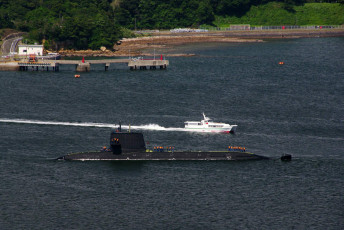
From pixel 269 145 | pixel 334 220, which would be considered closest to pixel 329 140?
pixel 269 145

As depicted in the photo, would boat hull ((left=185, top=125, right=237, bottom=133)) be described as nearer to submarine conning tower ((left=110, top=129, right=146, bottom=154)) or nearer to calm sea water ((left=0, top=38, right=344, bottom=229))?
calm sea water ((left=0, top=38, right=344, bottom=229))

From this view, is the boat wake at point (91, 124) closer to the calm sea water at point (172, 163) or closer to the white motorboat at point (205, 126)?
the calm sea water at point (172, 163)

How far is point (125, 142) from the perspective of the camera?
99.3 metres

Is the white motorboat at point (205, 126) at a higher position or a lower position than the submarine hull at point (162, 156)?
higher

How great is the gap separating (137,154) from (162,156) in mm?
3973

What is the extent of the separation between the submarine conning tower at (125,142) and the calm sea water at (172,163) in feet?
7.74

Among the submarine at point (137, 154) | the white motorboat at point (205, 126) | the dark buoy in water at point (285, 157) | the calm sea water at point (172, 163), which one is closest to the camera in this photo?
the calm sea water at point (172, 163)

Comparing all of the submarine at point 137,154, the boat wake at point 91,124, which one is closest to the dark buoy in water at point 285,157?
Answer: the submarine at point 137,154

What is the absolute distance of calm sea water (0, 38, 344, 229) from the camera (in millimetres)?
79688

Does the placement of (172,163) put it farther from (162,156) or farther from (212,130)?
(212,130)

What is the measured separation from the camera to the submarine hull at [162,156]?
99688 mm

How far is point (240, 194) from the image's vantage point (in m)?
87.1

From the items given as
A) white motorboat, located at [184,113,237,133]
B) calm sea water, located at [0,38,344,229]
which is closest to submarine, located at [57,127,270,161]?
calm sea water, located at [0,38,344,229]

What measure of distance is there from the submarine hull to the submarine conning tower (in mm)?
712
